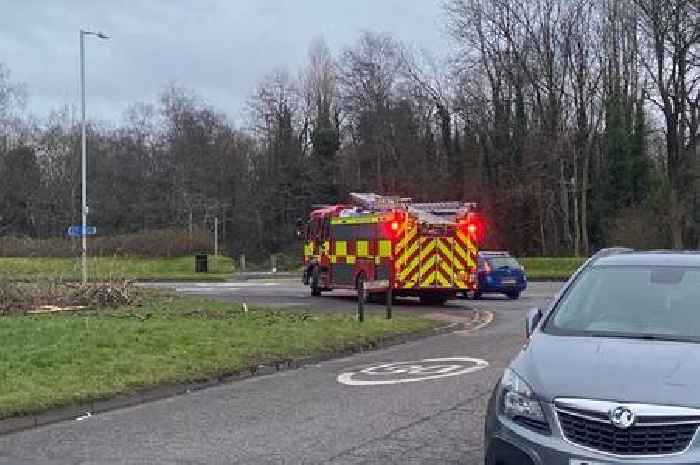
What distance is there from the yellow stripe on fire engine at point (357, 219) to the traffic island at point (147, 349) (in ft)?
19.0

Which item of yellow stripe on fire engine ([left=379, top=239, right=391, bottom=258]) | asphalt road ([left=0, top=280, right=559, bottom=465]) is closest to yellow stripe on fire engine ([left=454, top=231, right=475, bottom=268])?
yellow stripe on fire engine ([left=379, top=239, right=391, bottom=258])

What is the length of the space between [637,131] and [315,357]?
48.4m

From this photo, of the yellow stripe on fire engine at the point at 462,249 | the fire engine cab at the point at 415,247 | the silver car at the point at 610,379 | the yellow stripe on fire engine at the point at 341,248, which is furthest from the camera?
the yellow stripe on fire engine at the point at 341,248

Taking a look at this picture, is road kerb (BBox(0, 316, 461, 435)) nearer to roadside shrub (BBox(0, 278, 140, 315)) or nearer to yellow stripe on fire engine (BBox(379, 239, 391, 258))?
roadside shrub (BBox(0, 278, 140, 315))

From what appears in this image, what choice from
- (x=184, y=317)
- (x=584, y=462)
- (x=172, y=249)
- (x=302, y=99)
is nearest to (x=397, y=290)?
(x=184, y=317)

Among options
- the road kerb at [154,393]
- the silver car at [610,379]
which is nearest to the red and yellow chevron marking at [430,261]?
the road kerb at [154,393]

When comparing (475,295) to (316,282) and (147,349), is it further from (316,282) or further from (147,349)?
(147,349)

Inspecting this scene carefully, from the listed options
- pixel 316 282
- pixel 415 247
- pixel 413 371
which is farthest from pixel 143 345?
pixel 316 282

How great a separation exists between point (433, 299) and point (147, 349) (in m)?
14.2

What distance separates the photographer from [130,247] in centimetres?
5306

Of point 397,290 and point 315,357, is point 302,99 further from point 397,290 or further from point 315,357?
point 315,357

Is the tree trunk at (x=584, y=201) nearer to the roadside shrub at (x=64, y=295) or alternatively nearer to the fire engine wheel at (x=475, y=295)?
the fire engine wheel at (x=475, y=295)

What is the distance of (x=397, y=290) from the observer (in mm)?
25406

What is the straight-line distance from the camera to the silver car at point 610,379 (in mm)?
4785
